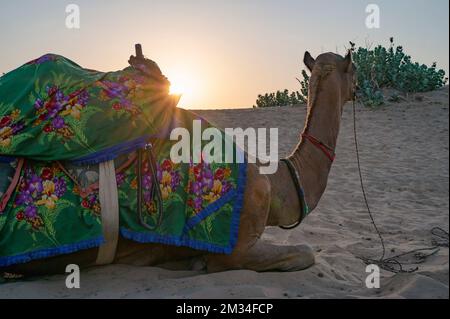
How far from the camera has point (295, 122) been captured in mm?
15141

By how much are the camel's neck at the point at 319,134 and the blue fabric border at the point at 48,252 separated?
154cm

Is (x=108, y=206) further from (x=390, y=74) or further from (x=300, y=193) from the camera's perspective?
(x=390, y=74)

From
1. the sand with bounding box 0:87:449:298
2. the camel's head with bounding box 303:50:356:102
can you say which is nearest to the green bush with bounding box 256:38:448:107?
the sand with bounding box 0:87:449:298

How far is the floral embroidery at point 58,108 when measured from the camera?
327cm

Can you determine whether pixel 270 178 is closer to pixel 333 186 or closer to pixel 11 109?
pixel 11 109

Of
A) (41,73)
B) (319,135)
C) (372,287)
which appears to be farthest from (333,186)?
(41,73)

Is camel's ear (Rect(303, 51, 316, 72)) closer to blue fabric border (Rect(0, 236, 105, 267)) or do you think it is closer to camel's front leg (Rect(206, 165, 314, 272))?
camel's front leg (Rect(206, 165, 314, 272))

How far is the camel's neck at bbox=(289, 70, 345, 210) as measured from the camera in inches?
148

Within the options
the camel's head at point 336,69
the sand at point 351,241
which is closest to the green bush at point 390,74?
the sand at point 351,241

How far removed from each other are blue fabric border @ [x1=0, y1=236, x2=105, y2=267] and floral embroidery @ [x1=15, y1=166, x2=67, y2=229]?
0.16 m

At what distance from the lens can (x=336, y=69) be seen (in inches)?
156

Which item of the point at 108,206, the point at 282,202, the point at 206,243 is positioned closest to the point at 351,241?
the point at 282,202

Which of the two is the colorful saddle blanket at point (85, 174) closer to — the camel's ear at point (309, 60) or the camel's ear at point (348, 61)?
the camel's ear at point (309, 60)
